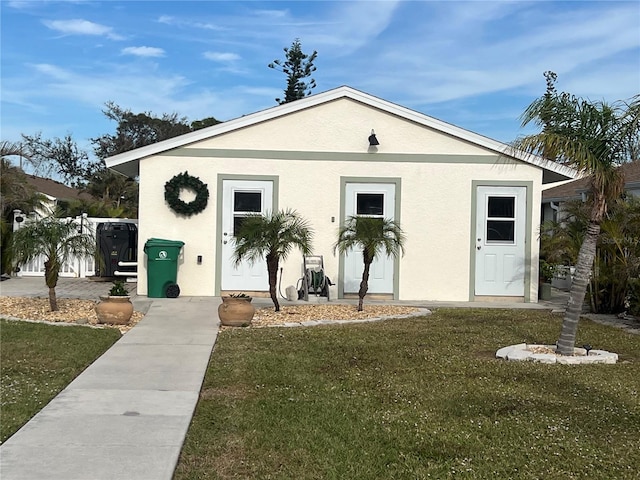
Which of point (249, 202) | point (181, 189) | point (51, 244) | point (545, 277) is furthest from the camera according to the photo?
point (545, 277)

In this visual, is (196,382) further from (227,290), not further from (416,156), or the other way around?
(416,156)

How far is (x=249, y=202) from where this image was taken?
13.1 meters

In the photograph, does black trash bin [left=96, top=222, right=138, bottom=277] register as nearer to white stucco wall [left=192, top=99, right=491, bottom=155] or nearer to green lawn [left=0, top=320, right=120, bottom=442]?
white stucco wall [left=192, top=99, right=491, bottom=155]

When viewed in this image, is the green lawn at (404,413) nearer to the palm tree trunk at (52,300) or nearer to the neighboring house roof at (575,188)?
the palm tree trunk at (52,300)

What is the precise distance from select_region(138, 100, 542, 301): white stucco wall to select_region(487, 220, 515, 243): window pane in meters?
0.44

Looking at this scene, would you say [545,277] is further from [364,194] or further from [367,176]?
[367,176]

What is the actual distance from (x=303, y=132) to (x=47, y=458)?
978 cm

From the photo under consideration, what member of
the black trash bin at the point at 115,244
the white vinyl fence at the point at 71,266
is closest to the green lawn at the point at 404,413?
the black trash bin at the point at 115,244

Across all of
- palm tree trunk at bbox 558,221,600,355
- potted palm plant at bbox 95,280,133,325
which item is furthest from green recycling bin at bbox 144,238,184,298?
palm tree trunk at bbox 558,221,600,355

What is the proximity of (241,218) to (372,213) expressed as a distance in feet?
8.74

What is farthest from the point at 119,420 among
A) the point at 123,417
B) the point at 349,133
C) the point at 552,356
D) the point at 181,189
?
the point at 349,133

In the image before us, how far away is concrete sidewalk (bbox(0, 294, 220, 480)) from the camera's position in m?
3.92

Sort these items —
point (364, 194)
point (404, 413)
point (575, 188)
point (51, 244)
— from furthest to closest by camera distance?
point (575, 188) → point (364, 194) → point (51, 244) → point (404, 413)

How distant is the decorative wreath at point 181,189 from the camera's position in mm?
12688
